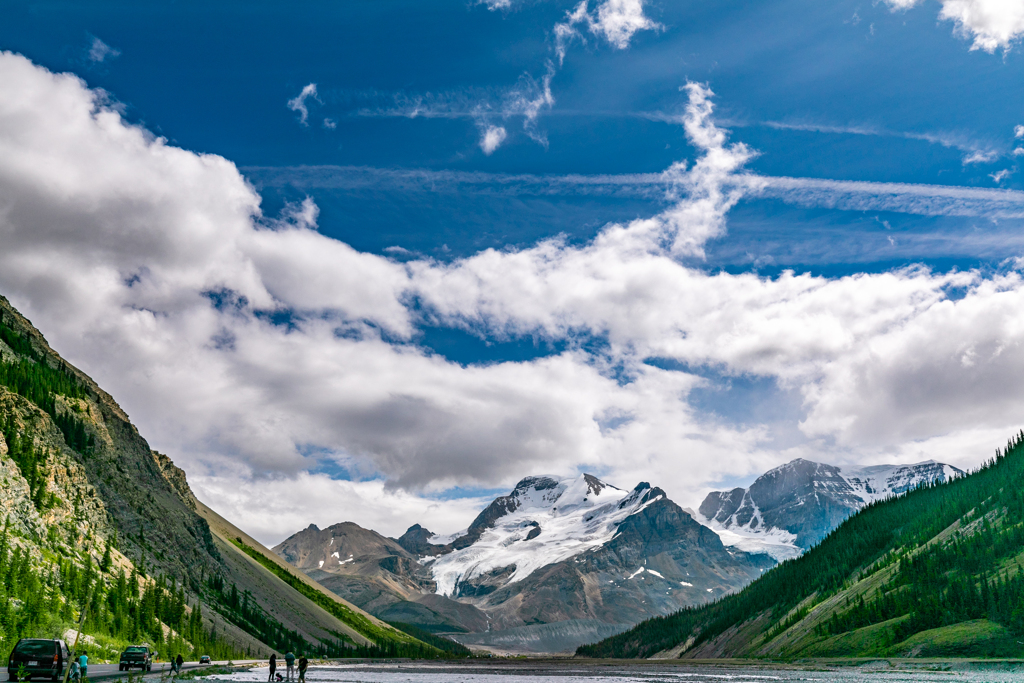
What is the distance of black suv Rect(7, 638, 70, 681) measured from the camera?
184 ft

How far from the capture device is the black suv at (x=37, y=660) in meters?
56.0

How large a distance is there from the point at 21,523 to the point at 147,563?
183 ft

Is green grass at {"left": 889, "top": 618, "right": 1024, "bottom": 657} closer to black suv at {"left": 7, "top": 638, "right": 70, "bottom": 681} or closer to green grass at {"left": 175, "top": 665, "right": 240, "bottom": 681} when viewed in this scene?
green grass at {"left": 175, "top": 665, "right": 240, "bottom": 681}

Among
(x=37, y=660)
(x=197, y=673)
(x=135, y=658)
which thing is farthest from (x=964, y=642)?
(x=37, y=660)

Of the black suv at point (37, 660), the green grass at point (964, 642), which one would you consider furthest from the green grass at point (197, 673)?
the green grass at point (964, 642)

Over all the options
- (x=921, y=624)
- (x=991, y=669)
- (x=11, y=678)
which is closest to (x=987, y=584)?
(x=921, y=624)

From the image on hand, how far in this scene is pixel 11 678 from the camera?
55469 mm

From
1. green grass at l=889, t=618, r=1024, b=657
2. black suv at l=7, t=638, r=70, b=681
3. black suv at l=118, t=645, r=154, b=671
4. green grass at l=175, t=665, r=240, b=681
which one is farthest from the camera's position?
green grass at l=889, t=618, r=1024, b=657

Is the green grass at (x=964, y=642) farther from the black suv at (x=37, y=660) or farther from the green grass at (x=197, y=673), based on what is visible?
the black suv at (x=37, y=660)

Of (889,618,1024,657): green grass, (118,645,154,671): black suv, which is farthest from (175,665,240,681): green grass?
(889,618,1024,657): green grass

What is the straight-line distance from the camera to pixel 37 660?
185ft

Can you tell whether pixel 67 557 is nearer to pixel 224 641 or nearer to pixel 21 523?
pixel 21 523

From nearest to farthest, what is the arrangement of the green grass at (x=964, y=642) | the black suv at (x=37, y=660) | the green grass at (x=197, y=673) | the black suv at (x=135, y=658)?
the black suv at (x=37, y=660), the green grass at (x=197, y=673), the black suv at (x=135, y=658), the green grass at (x=964, y=642)

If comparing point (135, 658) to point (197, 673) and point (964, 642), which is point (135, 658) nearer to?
point (197, 673)
